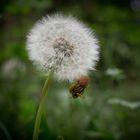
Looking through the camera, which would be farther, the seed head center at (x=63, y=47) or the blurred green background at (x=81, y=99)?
the blurred green background at (x=81, y=99)

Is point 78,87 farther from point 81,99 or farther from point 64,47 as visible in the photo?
point 81,99

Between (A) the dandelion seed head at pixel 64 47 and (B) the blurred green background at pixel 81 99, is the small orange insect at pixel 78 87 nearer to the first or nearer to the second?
(A) the dandelion seed head at pixel 64 47

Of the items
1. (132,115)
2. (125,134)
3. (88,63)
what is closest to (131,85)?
(132,115)

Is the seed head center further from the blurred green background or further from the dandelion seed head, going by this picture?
the blurred green background

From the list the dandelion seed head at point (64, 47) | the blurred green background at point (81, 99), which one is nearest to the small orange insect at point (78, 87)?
the dandelion seed head at point (64, 47)

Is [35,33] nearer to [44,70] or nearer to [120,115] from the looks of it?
[44,70]

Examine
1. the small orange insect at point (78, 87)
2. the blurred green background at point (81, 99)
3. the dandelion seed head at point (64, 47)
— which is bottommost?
the blurred green background at point (81, 99)

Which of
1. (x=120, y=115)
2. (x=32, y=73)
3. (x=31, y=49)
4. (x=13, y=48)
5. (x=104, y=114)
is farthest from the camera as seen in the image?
(x=32, y=73)

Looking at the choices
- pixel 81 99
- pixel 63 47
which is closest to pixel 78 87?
pixel 63 47

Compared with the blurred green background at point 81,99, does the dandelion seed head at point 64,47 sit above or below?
above
